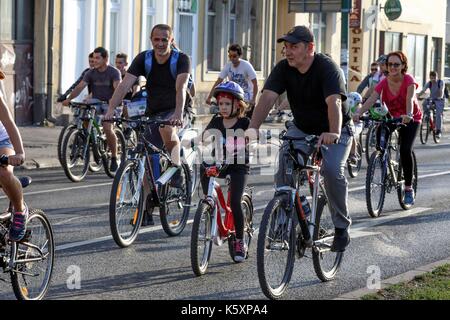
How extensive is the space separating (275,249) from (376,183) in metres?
4.95

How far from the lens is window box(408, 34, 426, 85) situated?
151ft

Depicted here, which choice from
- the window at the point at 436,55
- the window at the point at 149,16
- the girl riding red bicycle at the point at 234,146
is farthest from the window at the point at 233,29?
the girl riding red bicycle at the point at 234,146

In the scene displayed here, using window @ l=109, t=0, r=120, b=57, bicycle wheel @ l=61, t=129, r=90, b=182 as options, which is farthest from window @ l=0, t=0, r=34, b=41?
bicycle wheel @ l=61, t=129, r=90, b=182

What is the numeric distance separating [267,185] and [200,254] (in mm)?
6647

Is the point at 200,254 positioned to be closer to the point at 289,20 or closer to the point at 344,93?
the point at 344,93

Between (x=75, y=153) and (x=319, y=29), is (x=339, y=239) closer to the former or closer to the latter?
(x=75, y=153)

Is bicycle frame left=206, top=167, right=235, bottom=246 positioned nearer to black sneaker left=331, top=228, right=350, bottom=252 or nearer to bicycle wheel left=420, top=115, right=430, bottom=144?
black sneaker left=331, top=228, right=350, bottom=252

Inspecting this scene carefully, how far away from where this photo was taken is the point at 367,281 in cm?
885

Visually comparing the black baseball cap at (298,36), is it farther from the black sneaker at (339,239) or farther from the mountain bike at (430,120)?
the mountain bike at (430,120)

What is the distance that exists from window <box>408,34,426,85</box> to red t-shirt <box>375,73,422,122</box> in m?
33.2

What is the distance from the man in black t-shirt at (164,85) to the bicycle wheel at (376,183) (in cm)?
255

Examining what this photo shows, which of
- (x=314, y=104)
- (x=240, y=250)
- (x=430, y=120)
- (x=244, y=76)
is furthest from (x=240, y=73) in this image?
(x=430, y=120)

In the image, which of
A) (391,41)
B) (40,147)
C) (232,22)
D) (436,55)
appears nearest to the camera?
(40,147)

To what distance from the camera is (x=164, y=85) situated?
10922mm
